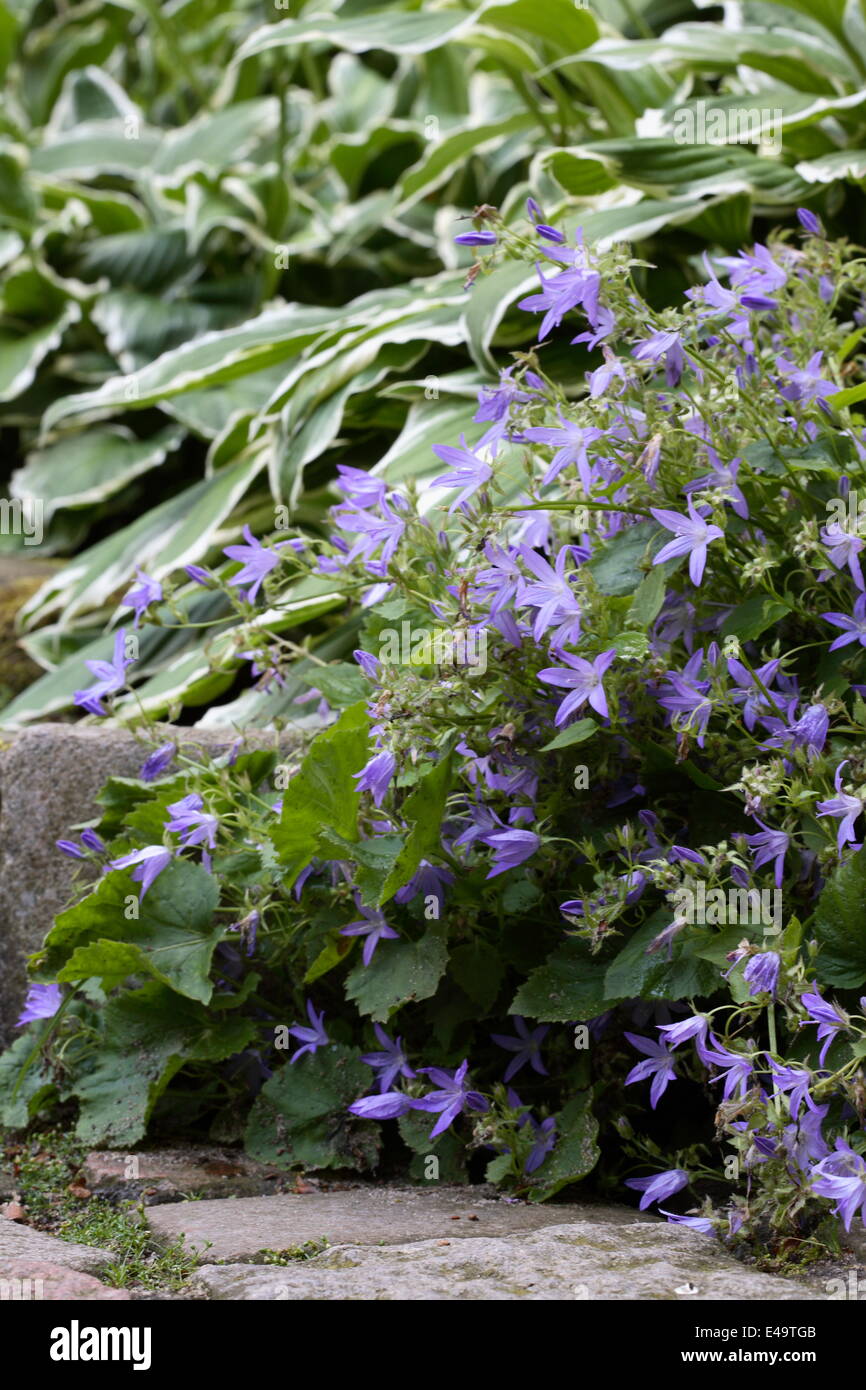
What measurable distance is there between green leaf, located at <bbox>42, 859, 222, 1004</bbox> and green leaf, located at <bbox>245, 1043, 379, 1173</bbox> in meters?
0.17

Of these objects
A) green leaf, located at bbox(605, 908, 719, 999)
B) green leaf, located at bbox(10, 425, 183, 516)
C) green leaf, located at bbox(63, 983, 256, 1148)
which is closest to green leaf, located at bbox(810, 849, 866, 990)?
green leaf, located at bbox(605, 908, 719, 999)

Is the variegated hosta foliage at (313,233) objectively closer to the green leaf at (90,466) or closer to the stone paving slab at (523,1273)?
the green leaf at (90,466)

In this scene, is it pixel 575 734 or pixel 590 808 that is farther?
pixel 590 808

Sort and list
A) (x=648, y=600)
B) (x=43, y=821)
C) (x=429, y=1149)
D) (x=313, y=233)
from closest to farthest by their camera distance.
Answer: (x=648, y=600), (x=429, y=1149), (x=43, y=821), (x=313, y=233)

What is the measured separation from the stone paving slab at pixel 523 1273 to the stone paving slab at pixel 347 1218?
2.2 inches

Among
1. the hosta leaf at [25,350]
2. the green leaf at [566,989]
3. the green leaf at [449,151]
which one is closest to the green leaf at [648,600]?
the green leaf at [566,989]

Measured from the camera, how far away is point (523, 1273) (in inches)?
45.9

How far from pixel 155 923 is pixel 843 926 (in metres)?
0.80

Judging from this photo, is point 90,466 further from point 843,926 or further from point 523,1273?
point 523,1273

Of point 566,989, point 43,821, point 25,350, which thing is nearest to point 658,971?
point 566,989

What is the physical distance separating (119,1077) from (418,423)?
120 cm

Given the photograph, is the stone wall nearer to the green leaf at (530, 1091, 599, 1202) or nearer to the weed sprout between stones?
the weed sprout between stones
